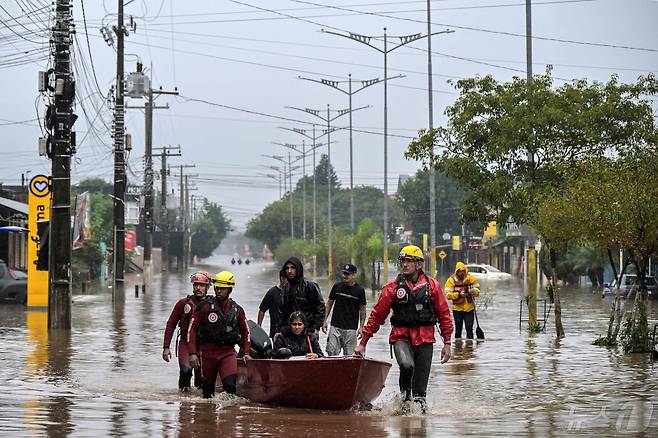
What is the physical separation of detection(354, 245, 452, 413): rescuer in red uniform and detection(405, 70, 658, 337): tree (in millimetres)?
15244

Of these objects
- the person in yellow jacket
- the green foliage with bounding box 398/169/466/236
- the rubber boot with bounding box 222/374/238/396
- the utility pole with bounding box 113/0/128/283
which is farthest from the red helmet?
the green foliage with bounding box 398/169/466/236

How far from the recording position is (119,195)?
160ft

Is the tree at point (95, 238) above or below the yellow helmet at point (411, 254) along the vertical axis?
above

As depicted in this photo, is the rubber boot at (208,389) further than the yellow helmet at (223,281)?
Yes

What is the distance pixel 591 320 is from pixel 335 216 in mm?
143213

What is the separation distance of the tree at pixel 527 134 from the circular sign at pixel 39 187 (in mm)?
Result: 12491

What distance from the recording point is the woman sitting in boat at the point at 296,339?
1561 centimetres

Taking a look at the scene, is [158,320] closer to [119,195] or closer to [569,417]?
[119,195]

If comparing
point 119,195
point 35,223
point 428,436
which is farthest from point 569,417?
point 119,195

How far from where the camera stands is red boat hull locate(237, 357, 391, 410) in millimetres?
14008

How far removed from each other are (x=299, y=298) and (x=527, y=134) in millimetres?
15019

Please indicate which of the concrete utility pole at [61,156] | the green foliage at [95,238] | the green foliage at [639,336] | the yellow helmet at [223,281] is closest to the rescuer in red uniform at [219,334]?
the yellow helmet at [223,281]

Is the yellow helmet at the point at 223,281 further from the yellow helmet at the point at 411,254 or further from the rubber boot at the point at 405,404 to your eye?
the rubber boot at the point at 405,404

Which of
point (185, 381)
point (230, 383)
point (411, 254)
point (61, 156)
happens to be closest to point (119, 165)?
point (61, 156)
